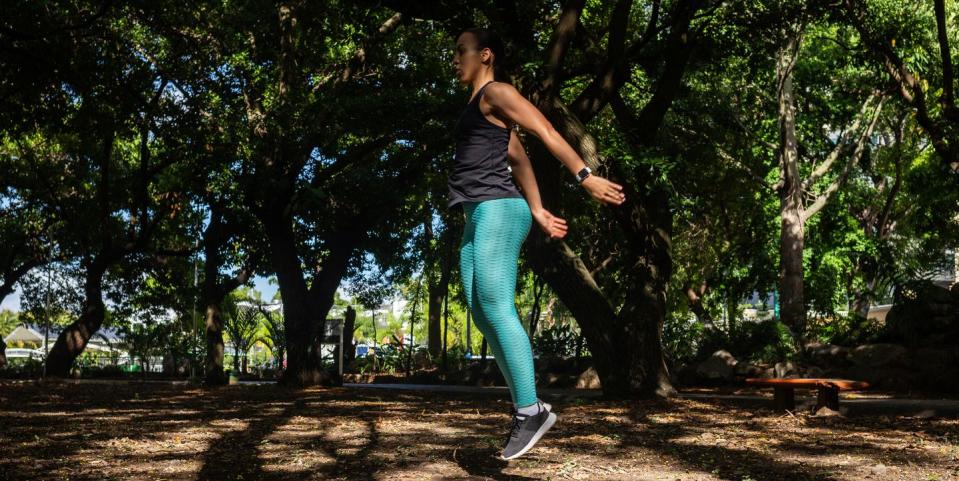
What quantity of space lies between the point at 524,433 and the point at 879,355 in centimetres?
1266

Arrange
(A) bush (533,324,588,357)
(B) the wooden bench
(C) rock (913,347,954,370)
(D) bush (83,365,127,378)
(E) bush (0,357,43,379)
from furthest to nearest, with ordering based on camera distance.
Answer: (D) bush (83,365,127,378)
(E) bush (0,357,43,379)
(A) bush (533,324,588,357)
(C) rock (913,347,954,370)
(B) the wooden bench

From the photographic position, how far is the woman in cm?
383

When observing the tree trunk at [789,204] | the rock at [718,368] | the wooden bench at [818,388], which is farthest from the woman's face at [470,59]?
the tree trunk at [789,204]

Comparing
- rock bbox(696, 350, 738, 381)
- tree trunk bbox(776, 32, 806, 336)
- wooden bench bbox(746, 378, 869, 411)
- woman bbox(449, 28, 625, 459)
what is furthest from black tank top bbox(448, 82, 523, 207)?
tree trunk bbox(776, 32, 806, 336)

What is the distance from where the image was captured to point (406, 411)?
8.83 m

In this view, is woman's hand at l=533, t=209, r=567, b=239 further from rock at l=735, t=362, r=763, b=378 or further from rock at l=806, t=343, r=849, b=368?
rock at l=735, t=362, r=763, b=378

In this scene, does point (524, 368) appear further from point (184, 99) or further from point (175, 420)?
point (184, 99)

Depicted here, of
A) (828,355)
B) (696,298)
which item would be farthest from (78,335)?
(828,355)

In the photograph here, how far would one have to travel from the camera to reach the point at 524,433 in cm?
385

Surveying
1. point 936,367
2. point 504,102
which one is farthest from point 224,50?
point 504,102

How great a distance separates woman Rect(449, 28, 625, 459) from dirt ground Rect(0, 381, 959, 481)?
47 cm

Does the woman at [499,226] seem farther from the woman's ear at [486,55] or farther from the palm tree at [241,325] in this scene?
the palm tree at [241,325]

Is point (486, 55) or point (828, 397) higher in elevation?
point (486, 55)

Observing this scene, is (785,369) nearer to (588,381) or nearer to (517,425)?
(588,381)
